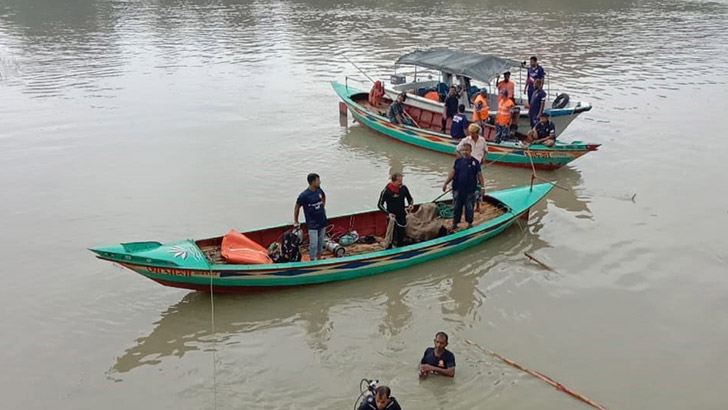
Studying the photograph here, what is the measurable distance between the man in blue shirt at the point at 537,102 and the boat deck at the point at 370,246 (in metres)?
4.03

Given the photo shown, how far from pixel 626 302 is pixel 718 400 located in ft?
7.43

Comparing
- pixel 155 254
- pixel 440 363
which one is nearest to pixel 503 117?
pixel 440 363

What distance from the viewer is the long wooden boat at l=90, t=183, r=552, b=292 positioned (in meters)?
9.15

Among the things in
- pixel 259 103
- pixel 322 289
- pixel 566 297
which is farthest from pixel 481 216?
pixel 259 103

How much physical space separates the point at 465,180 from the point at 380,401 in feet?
17.9

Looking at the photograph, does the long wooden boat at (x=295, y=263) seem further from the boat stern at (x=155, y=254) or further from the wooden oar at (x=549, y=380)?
the wooden oar at (x=549, y=380)

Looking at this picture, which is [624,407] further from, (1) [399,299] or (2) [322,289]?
(2) [322,289]

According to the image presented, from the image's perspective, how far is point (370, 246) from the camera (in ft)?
36.4

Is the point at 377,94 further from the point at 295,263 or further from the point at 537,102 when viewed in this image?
the point at 295,263

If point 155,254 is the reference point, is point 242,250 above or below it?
below

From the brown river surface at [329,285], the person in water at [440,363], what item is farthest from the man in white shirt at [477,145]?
the person in water at [440,363]

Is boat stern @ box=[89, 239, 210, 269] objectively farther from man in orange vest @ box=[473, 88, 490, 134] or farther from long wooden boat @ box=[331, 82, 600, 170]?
man in orange vest @ box=[473, 88, 490, 134]

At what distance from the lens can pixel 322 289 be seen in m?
10.4

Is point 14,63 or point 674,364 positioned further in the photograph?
point 14,63
